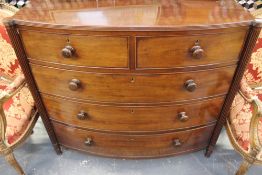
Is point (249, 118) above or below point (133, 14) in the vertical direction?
below

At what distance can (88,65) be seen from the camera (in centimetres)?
109

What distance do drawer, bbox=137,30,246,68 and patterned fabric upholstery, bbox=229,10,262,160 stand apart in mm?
327

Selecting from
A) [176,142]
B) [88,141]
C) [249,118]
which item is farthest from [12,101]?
[249,118]

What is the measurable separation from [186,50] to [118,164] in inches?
41.4

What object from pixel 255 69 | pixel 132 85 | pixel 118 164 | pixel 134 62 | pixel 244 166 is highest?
pixel 134 62

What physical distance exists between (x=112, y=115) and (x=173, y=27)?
62 cm

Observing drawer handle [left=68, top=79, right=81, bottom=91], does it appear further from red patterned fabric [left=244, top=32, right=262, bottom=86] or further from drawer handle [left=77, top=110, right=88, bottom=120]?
red patterned fabric [left=244, top=32, right=262, bottom=86]

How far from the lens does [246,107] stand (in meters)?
1.41

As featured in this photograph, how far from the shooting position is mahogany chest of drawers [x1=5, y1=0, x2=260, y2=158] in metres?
0.98

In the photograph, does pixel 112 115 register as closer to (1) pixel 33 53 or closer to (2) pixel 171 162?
(1) pixel 33 53

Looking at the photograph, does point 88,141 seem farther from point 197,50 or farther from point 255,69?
point 255,69

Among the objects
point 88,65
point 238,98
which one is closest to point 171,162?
point 238,98

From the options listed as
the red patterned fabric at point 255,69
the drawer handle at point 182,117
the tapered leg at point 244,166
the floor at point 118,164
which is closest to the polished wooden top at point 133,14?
the red patterned fabric at point 255,69

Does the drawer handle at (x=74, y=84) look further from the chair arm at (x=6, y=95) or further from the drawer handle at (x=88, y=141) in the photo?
the drawer handle at (x=88, y=141)
